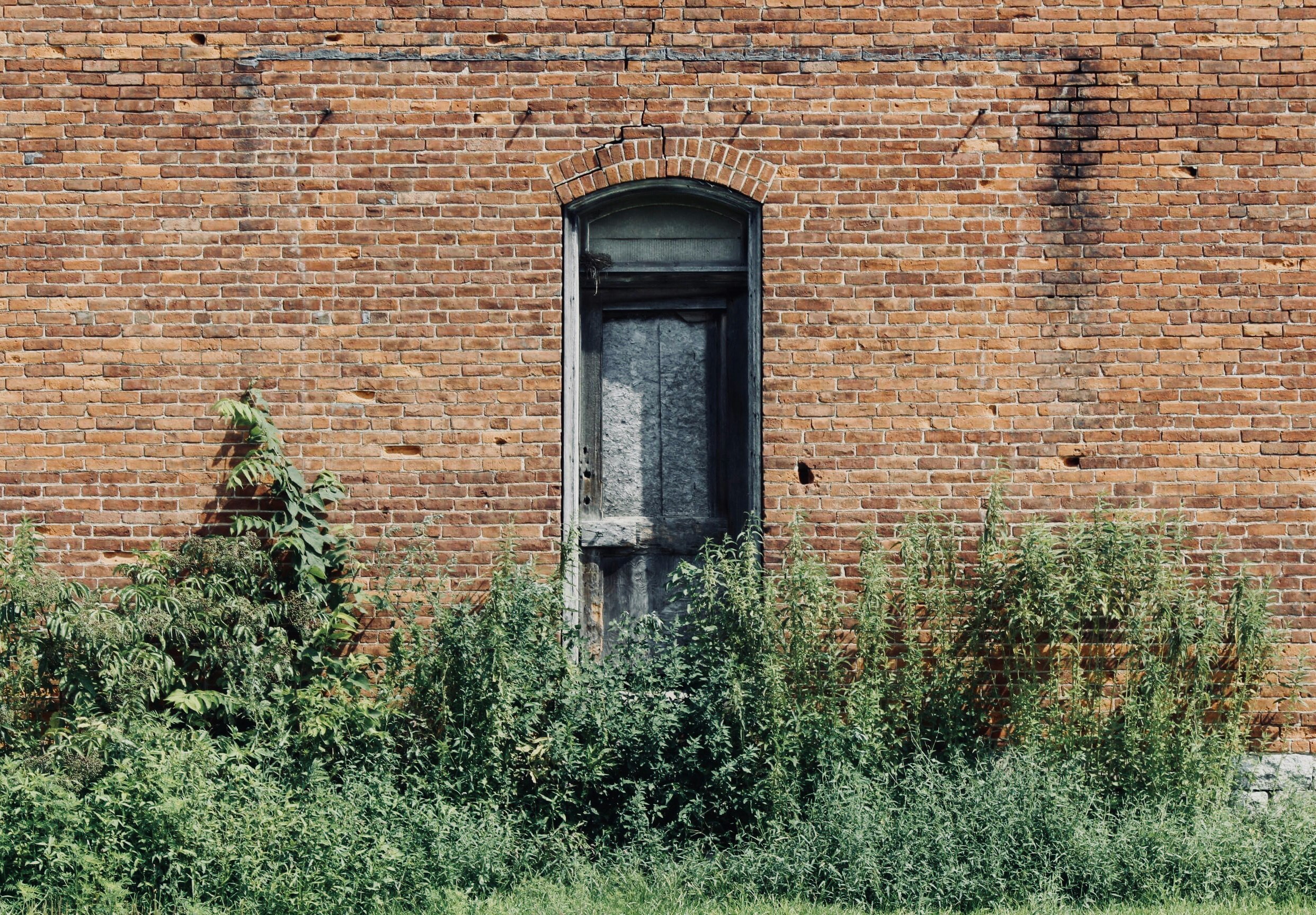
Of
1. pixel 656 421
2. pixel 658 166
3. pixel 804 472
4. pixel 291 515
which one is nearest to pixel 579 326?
pixel 656 421

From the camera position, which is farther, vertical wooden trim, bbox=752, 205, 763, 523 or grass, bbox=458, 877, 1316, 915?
vertical wooden trim, bbox=752, 205, 763, 523

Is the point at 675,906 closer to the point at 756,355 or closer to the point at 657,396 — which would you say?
the point at 657,396

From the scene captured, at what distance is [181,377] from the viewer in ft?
20.3

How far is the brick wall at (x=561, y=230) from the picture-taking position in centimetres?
618

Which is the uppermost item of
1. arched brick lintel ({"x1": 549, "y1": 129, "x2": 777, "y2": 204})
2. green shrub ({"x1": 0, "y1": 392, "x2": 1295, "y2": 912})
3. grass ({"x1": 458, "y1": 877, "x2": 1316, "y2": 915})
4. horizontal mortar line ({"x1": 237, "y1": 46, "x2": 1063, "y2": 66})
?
horizontal mortar line ({"x1": 237, "y1": 46, "x2": 1063, "y2": 66})

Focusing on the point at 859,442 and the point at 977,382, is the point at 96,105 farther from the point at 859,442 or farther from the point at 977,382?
the point at 977,382

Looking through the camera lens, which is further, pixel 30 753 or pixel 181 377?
pixel 181 377

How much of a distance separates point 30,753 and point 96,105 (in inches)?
153

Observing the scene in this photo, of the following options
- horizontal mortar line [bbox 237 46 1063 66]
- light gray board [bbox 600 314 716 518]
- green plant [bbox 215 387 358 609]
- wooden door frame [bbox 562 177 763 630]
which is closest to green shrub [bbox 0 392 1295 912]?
green plant [bbox 215 387 358 609]

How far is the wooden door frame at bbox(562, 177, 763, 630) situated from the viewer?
20.4ft

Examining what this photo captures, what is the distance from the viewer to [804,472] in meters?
Answer: 6.20

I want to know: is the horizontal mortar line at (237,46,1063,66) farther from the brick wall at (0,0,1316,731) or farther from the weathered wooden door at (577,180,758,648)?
the weathered wooden door at (577,180,758,648)

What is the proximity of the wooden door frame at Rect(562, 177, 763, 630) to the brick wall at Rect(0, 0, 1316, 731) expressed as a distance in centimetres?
9

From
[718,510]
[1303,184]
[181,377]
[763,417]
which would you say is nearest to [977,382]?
[763,417]
